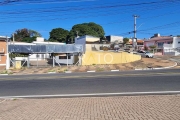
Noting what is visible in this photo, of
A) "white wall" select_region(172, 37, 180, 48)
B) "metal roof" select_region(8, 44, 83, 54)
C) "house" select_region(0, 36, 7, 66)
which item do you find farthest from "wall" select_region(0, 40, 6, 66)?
"white wall" select_region(172, 37, 180, 48)

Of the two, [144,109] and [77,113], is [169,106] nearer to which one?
[144,109]

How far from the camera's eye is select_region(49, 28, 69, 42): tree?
86.5 meters

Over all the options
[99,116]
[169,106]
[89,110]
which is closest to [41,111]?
[89,110]

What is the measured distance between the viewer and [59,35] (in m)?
86.4

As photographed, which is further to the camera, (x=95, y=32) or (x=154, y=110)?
(x=95, y=32)

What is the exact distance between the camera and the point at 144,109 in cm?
588

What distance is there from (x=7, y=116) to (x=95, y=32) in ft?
285

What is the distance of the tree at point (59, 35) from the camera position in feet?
284

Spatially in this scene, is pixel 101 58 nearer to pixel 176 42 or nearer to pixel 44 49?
pixel 44 49

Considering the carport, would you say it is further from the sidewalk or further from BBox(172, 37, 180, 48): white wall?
BBox(172, 37, 180, 48): white wall

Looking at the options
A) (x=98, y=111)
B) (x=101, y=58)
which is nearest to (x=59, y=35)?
(x=101, y=58)

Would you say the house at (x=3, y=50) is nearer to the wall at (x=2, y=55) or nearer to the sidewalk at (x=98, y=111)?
the wall at (x=2, y=55)

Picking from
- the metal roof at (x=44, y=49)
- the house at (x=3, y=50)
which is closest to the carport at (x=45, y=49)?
the metal roof at (x=44, y=49)

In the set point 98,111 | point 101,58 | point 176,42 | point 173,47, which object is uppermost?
point 176,42
